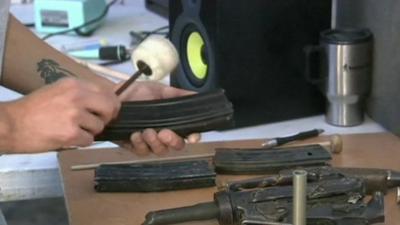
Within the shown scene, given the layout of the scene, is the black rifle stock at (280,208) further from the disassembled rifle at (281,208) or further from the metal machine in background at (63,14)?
the metal machine in background at (63,14)

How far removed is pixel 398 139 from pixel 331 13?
25 cm

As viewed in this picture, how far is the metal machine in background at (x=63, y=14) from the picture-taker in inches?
75.9

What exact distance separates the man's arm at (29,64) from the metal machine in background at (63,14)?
24.9 inches

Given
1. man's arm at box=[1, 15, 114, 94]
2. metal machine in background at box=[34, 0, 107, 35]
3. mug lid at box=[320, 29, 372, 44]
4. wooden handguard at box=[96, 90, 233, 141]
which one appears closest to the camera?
wooden handguard at box=[96, 90, 233, 141]

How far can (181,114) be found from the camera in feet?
3.72

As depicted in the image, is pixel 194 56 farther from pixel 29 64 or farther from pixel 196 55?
pixel 29 64

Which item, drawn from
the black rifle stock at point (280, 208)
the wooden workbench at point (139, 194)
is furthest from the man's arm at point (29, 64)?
the black rifle stock at point (280, 208)

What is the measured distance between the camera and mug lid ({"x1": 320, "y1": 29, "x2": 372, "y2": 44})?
1.38 meters

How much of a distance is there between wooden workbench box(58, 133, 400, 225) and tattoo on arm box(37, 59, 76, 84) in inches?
4.3

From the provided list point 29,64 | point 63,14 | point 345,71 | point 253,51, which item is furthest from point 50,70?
point 63,14

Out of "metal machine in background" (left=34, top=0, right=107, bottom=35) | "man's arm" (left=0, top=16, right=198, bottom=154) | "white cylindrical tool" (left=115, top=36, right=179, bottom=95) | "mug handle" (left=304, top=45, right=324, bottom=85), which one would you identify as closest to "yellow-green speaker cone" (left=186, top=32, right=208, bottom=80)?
"mug handle" (left=304, top=45, right=324, bottom=85)

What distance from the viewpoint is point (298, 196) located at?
857 mm

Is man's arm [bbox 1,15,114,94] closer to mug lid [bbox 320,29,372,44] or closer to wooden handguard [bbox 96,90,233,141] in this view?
wooden handguard [bbox 96,90,233,141]

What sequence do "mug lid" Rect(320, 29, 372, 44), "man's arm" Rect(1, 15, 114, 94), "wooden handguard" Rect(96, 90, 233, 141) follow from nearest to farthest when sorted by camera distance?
"wooden handguard" Rect(96, 90, 233, 141)
"man's arm" Rect(1, 15, 114, 94)
"mug lid" Rect(320, 29, 372, 44)
